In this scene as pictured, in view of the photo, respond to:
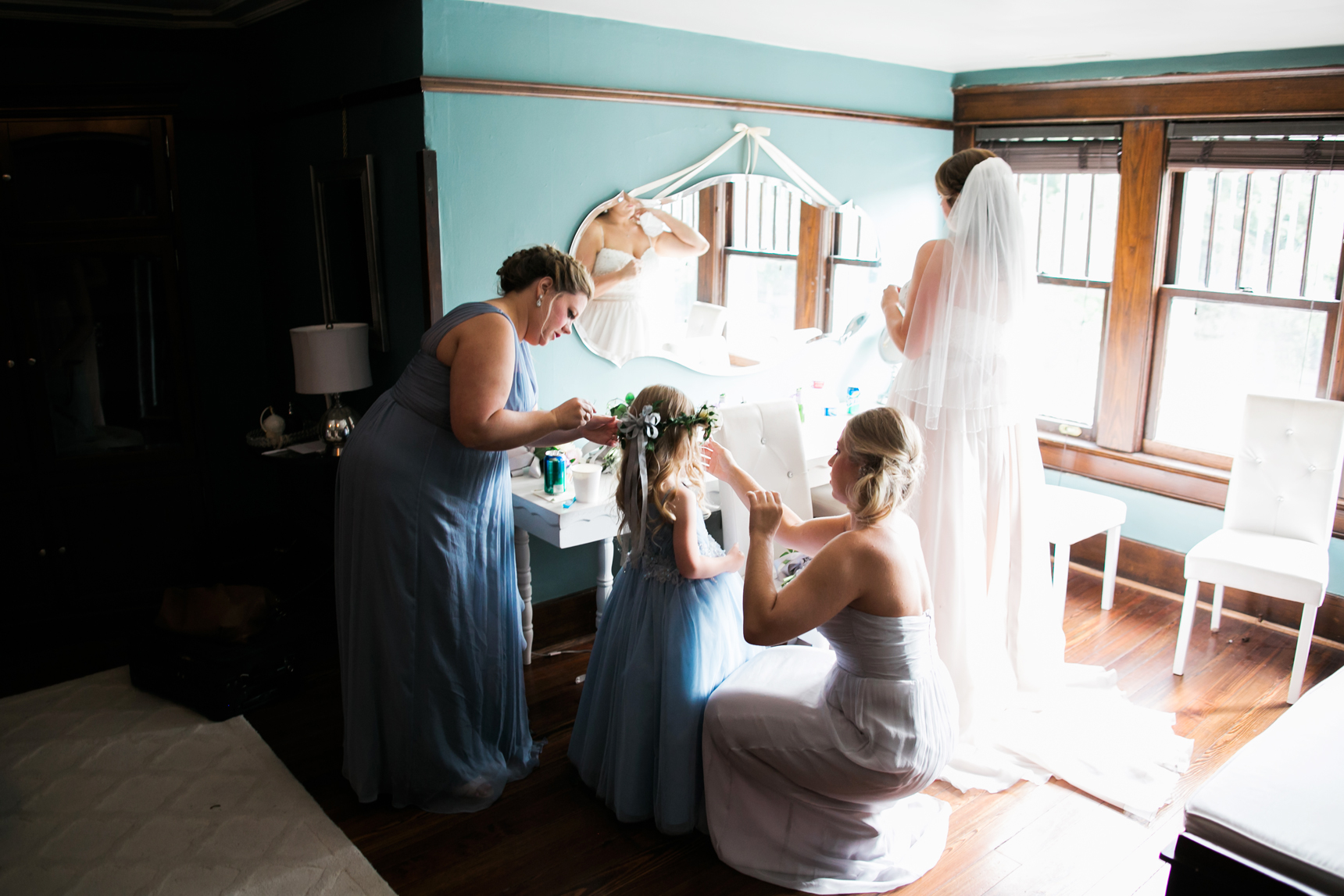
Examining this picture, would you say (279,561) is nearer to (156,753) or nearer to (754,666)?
(156,753)

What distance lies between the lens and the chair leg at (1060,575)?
12.0 ft

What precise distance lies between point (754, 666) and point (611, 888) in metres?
0.68

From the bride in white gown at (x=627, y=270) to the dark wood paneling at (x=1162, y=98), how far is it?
192 centimetres

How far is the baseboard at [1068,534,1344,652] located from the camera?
392cm

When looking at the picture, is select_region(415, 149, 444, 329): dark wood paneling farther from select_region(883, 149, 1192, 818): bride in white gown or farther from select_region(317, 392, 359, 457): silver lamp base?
select_region(883, 149, 1192, 818): bride in white gown

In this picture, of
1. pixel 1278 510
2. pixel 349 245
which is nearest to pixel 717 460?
pixel 349 245

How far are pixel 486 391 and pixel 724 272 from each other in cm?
183

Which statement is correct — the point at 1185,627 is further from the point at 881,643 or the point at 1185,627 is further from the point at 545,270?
the point at 545,270

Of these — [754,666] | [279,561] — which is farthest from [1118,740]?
[279,561]

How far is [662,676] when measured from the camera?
254cm

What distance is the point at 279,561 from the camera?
4.20 meters

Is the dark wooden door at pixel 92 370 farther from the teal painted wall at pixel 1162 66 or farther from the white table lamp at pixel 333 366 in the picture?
the teal painted wall at pixel 1162 66

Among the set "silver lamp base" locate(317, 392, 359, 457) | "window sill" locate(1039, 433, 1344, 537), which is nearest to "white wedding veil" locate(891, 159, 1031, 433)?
"window sill" locate(1039, 433, 1344, 537)

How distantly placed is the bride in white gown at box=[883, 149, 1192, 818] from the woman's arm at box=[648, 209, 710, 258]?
1.03 m
